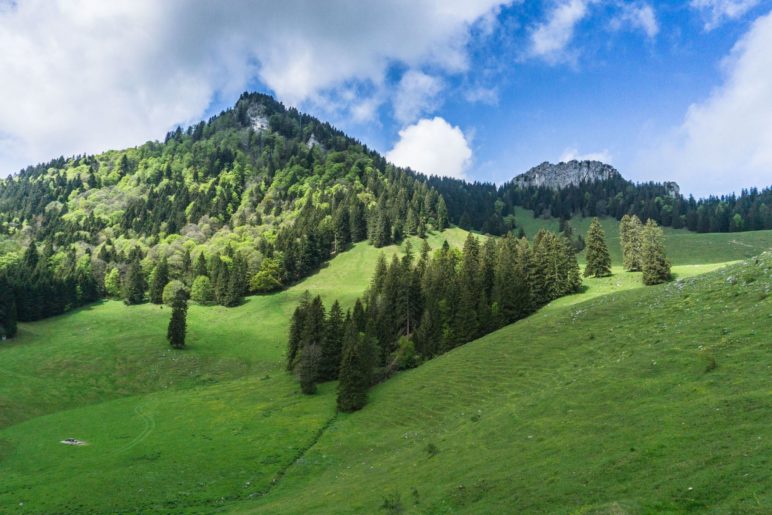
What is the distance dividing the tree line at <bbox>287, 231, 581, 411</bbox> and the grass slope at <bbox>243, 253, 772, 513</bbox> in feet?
37.8

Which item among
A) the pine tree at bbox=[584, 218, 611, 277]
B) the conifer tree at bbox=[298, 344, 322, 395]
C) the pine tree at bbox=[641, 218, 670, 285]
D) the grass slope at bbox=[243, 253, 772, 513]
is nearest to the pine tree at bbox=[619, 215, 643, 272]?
the pine tree at bbox=[584, 218, 611, 277]

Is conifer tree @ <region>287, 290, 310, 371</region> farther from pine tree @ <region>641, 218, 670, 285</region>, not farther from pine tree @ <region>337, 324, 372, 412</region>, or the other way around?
pine tree @ <region>641, 218, 670, 285</region>

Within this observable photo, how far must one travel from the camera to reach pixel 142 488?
1471 inches

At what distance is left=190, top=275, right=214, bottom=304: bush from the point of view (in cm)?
13112

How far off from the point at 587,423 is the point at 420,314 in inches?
2381

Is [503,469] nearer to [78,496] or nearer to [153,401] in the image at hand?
[78,496]

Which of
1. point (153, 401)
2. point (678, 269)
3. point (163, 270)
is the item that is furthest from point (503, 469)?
point (163, 270)

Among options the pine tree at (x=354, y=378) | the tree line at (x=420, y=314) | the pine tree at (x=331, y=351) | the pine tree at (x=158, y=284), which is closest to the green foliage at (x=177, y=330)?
the tree line at (x=420, y=314)

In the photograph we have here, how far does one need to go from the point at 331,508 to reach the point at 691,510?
780 inches

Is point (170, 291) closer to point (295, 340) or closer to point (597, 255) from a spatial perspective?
point (295, 340)

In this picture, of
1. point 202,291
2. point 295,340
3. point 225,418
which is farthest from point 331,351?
point 202,291

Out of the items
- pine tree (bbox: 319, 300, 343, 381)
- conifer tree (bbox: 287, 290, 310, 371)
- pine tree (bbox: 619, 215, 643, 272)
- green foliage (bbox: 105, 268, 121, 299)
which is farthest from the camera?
green foliage (bbox: 105, 268, 121, 299)

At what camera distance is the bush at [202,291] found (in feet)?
430

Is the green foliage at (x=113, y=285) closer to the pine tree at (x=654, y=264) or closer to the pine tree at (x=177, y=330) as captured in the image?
the pine tree at (x=177, y=330)
